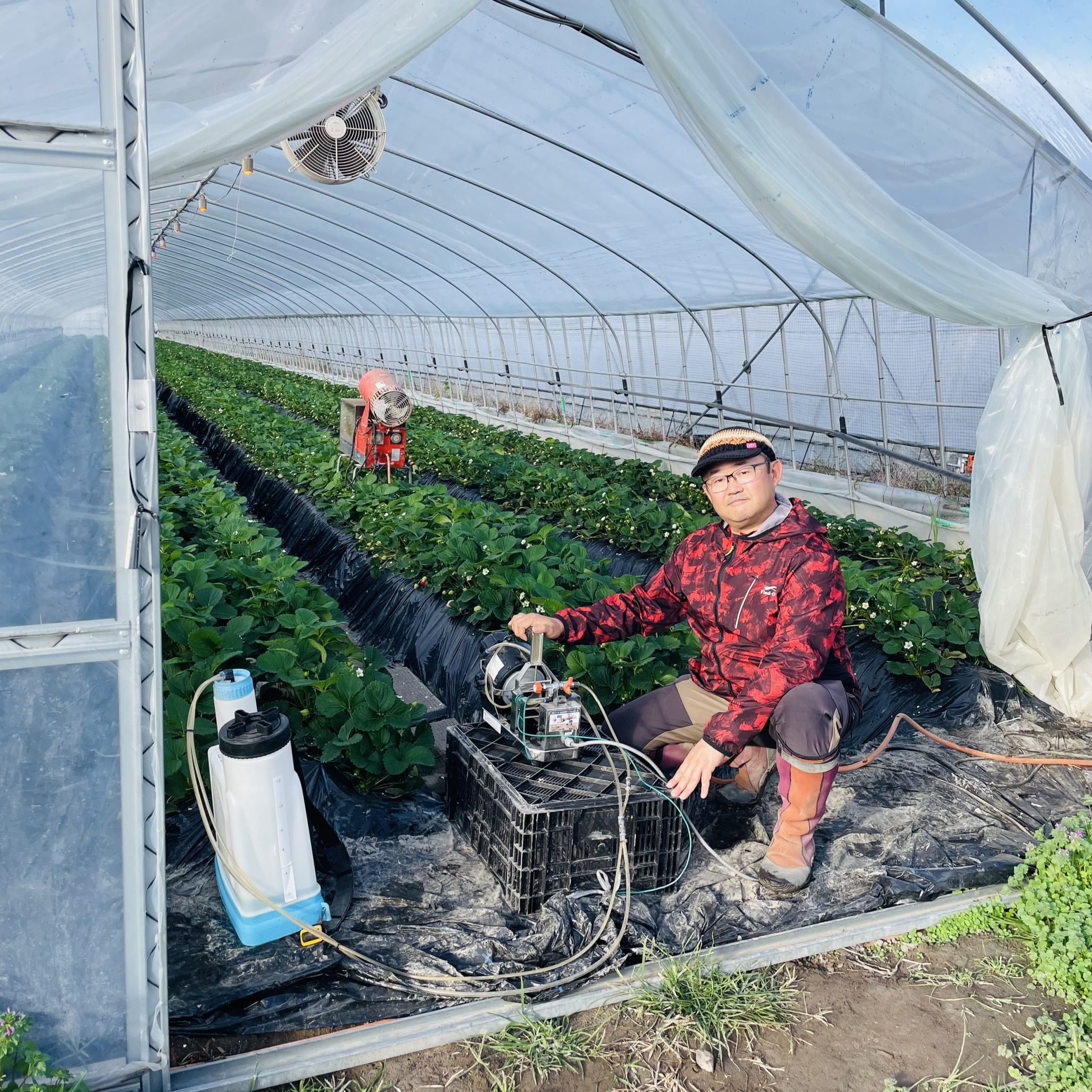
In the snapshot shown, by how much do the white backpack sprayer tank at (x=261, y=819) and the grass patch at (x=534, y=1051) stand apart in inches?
22.8

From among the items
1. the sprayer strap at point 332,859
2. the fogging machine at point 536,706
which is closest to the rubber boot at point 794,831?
the fogging machine at point 536,706

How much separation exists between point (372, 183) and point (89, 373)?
10147mm

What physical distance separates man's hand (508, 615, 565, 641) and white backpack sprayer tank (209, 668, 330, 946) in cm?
89

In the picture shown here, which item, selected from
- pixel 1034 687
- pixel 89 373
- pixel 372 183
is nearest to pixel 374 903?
pixel 89 373

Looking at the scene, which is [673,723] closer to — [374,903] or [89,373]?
[374,903]

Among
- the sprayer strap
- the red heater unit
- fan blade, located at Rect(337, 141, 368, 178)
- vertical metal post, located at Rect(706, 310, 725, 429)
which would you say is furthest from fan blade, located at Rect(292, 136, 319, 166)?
vertical metal post, located at Rect(706, 310, 725, 429)

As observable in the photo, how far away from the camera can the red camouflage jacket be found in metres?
2.83

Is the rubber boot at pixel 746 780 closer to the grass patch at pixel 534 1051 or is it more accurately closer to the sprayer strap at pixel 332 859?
the grass patch at pixel 534 1051

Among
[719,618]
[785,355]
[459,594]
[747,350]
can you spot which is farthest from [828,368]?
[719,618]

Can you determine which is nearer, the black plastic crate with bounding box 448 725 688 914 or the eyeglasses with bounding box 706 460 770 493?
the black plastic crate with bounding box 448 725 688 914

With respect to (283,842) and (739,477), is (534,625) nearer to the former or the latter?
(739,477)

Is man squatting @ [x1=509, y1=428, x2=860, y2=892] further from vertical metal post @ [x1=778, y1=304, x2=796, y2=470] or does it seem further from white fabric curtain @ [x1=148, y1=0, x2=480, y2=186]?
vertical metal post @ [x1=778, y1=304, x2=796, y2=470]

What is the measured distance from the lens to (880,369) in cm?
1008

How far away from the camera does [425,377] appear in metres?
24.1
